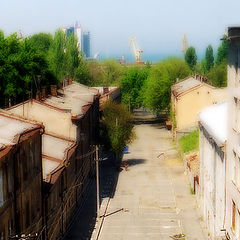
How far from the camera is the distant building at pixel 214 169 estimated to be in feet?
88.0

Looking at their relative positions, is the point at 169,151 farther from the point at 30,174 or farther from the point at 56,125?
the point at 30,174

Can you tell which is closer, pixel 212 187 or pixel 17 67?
pixel 212 187

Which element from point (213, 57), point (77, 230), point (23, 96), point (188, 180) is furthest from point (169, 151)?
point (213, 57)

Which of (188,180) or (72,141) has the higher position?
(72,141)

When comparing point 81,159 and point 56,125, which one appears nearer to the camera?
point 56,125

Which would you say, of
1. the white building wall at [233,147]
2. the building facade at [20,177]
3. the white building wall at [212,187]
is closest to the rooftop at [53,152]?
the building facade at [20,177]

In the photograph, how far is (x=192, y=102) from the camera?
221 ft

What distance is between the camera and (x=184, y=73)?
90688 millimetres

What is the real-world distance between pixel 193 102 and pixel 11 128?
4692 centimetres

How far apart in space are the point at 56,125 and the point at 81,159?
4.46m

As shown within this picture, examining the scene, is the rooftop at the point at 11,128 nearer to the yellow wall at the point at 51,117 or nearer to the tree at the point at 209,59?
the yellow wall at the point at 51,117

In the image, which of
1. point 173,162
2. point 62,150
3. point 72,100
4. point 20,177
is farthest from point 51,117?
point 173,162

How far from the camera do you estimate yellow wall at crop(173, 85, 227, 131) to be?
215 ft

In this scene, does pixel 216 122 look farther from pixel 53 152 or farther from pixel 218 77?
pixel 218 77
